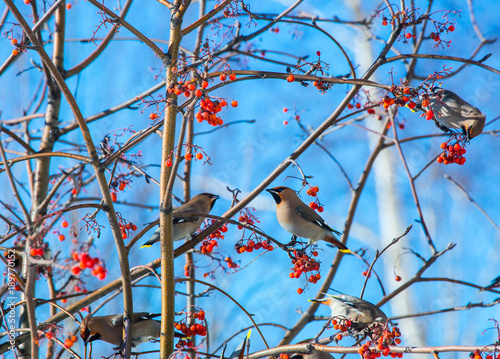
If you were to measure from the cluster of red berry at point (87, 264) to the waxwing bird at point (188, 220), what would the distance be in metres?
1.41

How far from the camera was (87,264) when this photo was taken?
56.7 inches

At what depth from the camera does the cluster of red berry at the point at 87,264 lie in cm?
144

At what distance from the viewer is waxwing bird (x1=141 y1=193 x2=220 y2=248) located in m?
3.13

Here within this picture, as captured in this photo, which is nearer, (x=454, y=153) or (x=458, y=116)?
(x=454, y=153)

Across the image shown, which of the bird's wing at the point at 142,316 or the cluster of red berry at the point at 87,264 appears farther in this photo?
the bird's wing at the point at 142,316

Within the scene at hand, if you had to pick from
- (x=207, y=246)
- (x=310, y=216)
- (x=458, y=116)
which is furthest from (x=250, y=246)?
(x=458, y=116)

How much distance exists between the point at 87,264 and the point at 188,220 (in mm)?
1625

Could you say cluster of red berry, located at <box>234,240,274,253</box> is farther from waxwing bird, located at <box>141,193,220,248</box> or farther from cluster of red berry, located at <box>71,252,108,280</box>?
cluster of red berry, located at <box>71,252,108,280</box>

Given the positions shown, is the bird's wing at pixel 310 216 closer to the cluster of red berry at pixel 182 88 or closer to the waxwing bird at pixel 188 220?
the waxwing bird at pixel 188 220

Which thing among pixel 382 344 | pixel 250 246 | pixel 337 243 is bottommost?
pixel 382 344

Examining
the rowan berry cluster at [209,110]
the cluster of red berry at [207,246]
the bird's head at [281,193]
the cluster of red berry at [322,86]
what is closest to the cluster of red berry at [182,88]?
the rowan berry cluster at [209,110]

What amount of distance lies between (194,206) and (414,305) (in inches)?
249

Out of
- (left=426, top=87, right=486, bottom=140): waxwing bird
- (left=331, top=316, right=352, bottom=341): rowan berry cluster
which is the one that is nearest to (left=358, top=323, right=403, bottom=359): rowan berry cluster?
(left=331, top=316, right=352, bottom=341): rowan berry cluster

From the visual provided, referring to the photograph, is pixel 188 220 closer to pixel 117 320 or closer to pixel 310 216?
pixel 117 320
